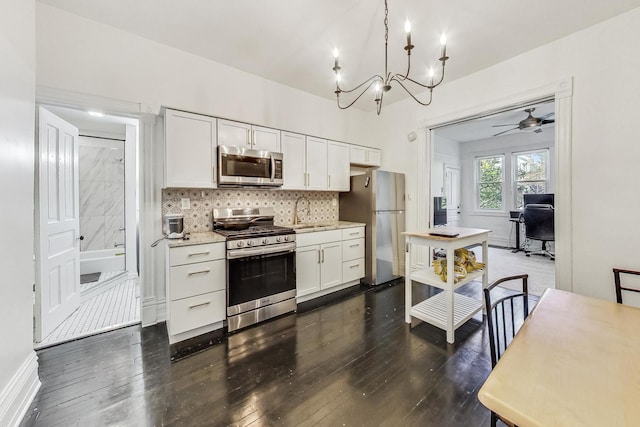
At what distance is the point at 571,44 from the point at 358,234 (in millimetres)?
3010

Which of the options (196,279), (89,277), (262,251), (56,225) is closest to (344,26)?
(262,251)

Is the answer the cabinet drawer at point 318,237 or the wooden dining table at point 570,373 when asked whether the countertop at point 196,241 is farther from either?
the wooden dining table at point 570,373

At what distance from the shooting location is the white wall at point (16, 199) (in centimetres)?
143

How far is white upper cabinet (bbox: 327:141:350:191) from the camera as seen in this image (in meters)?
3.73

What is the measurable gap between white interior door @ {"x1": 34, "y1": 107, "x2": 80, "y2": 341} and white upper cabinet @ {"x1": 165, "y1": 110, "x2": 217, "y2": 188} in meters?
1.04

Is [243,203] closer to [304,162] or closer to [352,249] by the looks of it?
[304,162]

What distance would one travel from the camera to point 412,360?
2.04 meters

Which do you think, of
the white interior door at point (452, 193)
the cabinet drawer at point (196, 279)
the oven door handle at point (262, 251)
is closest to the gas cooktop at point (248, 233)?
the oven door handle at point (262, 251)

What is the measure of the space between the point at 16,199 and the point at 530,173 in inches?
334

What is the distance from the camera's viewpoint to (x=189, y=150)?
2561 millimetres

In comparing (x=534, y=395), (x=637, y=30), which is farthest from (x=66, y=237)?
(x=637, y=30)

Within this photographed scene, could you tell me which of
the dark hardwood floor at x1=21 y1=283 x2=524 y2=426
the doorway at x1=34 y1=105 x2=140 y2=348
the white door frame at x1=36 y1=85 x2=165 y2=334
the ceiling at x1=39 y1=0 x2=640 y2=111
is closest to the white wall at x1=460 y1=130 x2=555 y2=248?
the ceiling at x1=39 y1=0 x2=640 y2=111

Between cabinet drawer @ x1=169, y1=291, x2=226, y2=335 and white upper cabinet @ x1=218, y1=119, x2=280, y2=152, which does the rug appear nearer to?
cabinet drawer @ x1=169, y1=291, x2=226, y2=335

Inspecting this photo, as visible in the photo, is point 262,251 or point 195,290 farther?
point 262,251
